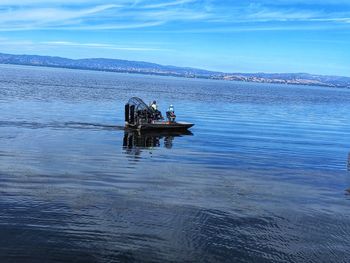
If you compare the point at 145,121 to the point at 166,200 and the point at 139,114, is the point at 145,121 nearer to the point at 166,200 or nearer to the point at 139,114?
the point at 139,114

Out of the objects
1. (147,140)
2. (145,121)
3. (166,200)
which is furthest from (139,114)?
(166,200)

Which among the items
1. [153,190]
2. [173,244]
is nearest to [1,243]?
[173,244]

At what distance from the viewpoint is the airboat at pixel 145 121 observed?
46200 mm

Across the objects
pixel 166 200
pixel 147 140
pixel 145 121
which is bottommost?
pixel 147 140

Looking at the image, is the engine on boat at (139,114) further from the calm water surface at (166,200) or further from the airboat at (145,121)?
the calm water surface at (166,200)

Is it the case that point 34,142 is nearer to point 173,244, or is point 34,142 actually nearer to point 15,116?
point 15,116

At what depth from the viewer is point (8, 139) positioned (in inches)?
1372

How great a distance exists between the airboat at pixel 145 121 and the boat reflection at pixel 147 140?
0.49m

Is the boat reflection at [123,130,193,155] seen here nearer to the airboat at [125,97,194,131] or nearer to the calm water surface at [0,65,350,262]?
the calm water surface at [0,65,350,262]

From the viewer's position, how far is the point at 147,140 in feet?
135

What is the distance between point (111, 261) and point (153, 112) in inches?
1374

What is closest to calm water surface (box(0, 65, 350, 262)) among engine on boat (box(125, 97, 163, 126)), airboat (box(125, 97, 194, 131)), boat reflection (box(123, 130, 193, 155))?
boat reflection (box(123, 130, 193, 155))

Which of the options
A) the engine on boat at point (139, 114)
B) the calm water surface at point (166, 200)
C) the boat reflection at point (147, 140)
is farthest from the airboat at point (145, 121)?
the calm water surface at point (166, 200)

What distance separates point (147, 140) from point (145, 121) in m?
6.26
